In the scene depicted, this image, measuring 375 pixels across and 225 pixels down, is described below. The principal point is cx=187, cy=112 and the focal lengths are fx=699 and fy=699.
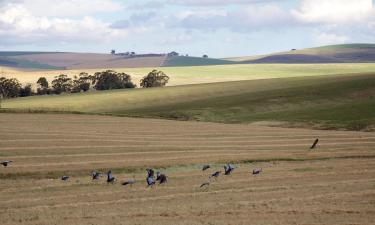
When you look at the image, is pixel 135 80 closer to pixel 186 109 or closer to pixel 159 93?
pixel 159 93

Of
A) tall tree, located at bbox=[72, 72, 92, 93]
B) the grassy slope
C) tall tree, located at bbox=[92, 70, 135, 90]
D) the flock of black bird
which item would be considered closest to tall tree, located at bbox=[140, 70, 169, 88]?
tall tree, located at bbox=[92, 70, 135, 90]

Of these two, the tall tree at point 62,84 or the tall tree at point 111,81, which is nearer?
the tall tree at point 62,84

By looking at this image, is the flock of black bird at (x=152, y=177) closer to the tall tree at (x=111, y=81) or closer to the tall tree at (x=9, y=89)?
the tall tree at (x=9, y=89)

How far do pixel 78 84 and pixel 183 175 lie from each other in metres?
136

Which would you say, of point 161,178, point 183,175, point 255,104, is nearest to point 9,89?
point 255,104

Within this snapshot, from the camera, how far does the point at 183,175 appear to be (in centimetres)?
3753

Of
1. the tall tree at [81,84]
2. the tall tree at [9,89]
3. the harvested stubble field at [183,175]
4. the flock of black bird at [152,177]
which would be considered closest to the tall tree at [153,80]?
the tall tree at [81,84]

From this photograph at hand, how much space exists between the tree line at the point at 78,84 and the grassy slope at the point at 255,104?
42482 mm

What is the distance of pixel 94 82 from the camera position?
175375mm

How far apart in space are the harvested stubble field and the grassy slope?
39.2ft

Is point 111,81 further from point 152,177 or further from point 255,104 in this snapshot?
point 152,177

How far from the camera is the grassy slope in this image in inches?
3049

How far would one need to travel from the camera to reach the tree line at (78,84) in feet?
522

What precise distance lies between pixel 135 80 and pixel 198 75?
22.0 m
